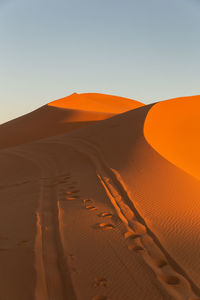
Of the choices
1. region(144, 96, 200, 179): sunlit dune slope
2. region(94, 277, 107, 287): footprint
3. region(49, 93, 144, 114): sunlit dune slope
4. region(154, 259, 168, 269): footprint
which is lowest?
region(94, 277, 107, 287): footprint

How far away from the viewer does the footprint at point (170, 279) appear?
296 centimetres

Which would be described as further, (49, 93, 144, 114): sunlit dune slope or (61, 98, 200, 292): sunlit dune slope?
(49, 93, 144, 114): sunlit dune slope

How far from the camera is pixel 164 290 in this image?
2.81m

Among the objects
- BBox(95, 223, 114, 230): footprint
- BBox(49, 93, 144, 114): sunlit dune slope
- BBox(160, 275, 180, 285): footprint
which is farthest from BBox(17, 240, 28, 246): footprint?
BBox(49, 93, 144, 114): sunlit dune slope

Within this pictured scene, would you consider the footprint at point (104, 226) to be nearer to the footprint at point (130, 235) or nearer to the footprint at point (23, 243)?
the footprint at point (130, 235)

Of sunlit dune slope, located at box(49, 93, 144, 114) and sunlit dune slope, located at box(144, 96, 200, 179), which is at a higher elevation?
sunlit dune slope, located at box(49, 93, 144, 114)

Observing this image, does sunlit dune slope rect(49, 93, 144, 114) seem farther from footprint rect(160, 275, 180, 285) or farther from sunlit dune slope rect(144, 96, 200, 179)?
footprint rect(160, 275, 180, 285)

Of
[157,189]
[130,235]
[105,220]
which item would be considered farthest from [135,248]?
[157,189]

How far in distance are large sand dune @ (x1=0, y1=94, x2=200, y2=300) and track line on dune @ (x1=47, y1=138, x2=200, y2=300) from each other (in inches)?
0.5

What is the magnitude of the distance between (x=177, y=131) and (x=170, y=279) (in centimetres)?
791

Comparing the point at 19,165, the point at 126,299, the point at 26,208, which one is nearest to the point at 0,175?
the point at 19,165

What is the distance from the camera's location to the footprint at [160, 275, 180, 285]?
296cm

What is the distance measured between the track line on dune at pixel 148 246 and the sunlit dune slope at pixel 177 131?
2.59 meters

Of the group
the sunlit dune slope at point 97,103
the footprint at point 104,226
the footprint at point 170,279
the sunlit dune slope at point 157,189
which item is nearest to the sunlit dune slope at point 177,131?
the sunlit dune slope at point 157,189
